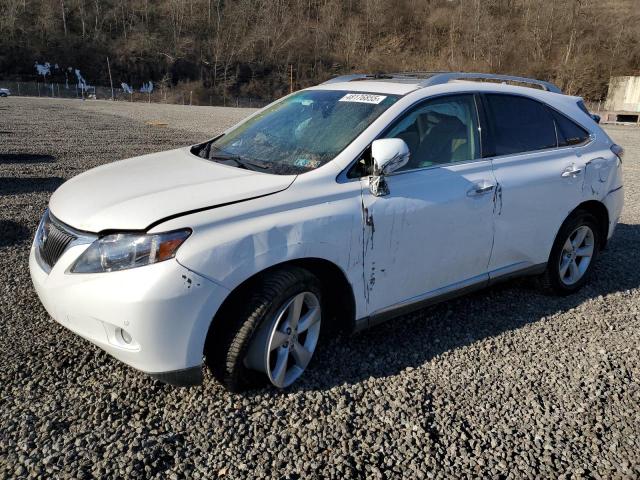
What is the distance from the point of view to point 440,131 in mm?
3934

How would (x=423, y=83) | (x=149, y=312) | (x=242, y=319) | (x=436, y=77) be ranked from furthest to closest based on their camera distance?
(x=436, y=77) → (x=423, y=83) → (x=242, y=319) → (x=149, y=312)

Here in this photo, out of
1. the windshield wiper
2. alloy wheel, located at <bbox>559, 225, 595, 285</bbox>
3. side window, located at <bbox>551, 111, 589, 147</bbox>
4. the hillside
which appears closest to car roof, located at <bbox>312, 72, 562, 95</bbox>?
side window, located at <bbox>551, 111, 589, 147</bbox>

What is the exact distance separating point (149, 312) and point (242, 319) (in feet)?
1.61

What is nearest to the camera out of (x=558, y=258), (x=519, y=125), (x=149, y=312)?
(x=149, y=312)

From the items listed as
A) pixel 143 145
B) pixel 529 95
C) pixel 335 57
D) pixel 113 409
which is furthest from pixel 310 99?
pixel 335 57

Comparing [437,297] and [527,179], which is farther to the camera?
[527,179]

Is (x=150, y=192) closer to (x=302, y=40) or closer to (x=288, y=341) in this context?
(x=288, y=341)

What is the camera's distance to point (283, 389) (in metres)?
3.28

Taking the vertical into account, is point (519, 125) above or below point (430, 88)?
below

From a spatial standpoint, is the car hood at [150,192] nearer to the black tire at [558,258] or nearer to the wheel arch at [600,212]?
the black tire at [558,258]

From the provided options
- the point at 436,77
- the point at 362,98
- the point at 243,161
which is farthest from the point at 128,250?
the point at 436,77

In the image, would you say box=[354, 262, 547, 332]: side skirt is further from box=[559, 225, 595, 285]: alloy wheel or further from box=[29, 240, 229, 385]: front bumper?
box=[29, 240, 229, 385]: front bumper

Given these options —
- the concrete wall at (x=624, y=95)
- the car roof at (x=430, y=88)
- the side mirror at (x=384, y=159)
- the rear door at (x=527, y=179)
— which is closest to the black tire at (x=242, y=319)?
the side mirror at (x=384, y=159)

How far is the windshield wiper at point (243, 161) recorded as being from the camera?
11.6 ft
